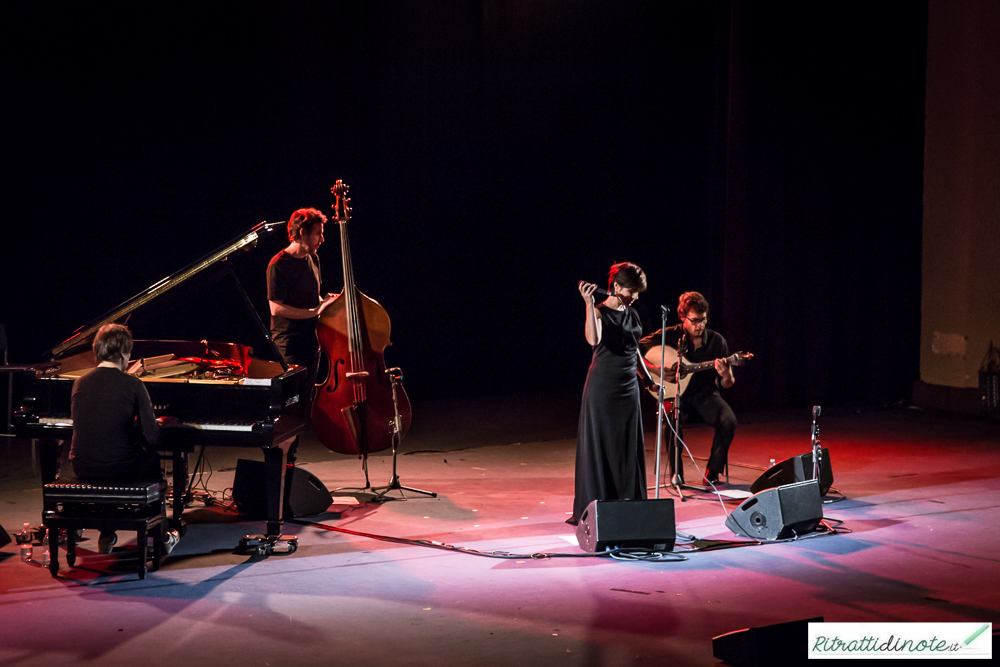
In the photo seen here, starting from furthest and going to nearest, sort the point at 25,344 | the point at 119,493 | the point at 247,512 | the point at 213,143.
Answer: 1. the point at 213,143
2. the point at 25,344
3. the point at 247,512
4. the point at 119,493

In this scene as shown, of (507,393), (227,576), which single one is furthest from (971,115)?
(227,576)

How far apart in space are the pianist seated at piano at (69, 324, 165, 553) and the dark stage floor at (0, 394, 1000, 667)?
51 centimetres

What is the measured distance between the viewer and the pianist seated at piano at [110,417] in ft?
16.4

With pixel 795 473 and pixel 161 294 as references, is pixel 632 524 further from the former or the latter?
pixel 161 294

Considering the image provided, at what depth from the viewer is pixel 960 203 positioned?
1084 cm

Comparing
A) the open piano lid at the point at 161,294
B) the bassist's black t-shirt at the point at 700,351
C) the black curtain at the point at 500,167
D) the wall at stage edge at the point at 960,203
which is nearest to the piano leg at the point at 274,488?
the open piano lid at the point at 161,294

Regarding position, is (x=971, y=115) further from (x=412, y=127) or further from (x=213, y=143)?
(x=213, y=143)

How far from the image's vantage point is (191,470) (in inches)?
294

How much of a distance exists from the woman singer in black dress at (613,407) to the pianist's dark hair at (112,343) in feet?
→ 7.87

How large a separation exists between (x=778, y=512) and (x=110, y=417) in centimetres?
342

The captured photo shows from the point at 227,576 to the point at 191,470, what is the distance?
257 centimetres

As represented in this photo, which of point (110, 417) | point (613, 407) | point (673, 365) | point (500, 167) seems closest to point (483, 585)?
point (613, 407)

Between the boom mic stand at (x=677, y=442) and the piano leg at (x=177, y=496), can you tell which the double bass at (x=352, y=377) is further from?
the boom mic stand at (x=677, y=442)

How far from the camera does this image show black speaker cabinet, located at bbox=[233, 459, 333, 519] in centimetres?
616
